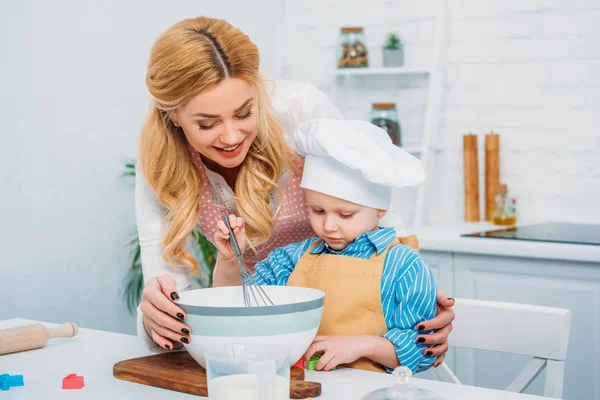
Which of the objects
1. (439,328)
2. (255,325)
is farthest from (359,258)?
(255,325)

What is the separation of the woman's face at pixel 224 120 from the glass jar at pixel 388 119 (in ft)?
5.30

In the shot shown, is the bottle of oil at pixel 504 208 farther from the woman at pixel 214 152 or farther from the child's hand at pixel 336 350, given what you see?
the child's hand at pixel 336 350

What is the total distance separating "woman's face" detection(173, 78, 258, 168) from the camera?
162 cm

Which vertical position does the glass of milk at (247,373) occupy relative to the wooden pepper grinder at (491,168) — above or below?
below

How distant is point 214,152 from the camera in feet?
5.58

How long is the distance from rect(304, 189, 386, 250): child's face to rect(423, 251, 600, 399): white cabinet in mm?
1236

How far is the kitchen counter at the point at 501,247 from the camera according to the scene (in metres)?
2.49

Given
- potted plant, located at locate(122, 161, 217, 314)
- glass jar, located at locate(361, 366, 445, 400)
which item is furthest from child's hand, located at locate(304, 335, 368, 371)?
potted plant, located at locate(122, 161, 217, 314)

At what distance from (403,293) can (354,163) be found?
0.26 m

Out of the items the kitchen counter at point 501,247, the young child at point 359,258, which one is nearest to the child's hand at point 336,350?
the young child at point 359,258

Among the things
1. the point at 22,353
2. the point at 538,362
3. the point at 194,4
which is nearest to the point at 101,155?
the point at 194,4

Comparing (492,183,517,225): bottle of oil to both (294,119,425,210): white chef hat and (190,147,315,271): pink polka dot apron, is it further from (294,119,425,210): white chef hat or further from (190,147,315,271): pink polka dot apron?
(294,119,425,210): white chef hat

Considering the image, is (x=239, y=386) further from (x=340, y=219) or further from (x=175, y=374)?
(x=340, y=219)

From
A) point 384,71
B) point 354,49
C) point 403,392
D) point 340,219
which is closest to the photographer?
point 403,392
